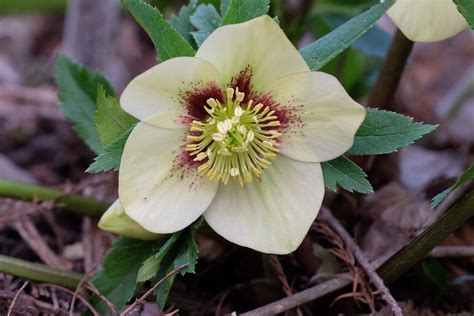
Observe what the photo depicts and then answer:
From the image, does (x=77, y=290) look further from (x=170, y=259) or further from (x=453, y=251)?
(x=453, y=251)

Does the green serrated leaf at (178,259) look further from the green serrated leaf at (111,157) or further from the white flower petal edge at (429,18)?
the white flower petal edge at (429,18)

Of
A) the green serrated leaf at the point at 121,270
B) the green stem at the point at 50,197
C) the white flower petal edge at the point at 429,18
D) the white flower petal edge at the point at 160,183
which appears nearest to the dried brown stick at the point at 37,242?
the green stem at the point at 50,197

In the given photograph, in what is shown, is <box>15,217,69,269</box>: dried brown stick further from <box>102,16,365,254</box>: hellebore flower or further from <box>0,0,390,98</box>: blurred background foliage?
<box>0,0,390,98</box>: blurred background foliage

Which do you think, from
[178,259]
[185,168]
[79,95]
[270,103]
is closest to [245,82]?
[270,103]

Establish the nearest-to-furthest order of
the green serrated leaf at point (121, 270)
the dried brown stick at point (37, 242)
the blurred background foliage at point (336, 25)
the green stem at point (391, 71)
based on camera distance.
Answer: the green serrated leaf at point (121, 270)
the green stem at point (391, 71)
the dried brown stick at point (37, 242)
the blurred background foliage at point (336, 25)

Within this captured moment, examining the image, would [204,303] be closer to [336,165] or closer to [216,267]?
[216,267]

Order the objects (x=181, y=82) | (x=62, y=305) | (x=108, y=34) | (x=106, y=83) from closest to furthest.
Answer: (x=181, y=82) < (x=62, y=305) < (x=106, y=83) < (x=108, y=34)

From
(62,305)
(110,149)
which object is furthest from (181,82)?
(62,305)
